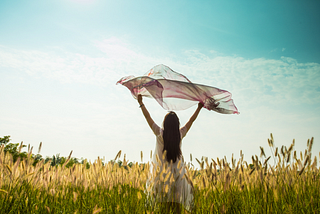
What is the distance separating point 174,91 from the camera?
4539 mm

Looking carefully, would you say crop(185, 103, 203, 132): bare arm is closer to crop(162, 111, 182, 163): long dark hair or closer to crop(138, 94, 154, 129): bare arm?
crop(162, 111, 182, 163): long dark hair

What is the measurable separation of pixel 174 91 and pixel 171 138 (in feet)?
4.09

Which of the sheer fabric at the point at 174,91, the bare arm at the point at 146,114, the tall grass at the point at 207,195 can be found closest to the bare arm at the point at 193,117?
the sheer fabric at the point at 174,91

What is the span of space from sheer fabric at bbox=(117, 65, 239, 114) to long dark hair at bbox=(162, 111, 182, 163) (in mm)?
826

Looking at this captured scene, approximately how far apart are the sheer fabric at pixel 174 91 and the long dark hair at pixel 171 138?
83cm

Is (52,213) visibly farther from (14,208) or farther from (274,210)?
(274,210)

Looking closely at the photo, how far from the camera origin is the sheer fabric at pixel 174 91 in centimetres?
435

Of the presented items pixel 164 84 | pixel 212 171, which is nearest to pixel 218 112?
pixel 164 84

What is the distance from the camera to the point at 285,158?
106 inches

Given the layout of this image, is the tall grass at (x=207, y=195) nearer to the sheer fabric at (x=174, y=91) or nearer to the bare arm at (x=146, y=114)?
the bare arm at (x=146, y=114)

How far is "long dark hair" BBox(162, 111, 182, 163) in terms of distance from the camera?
11.9ft

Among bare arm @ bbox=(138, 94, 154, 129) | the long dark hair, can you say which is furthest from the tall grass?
bare arm @ bbox=(138, 94, 154, 129)

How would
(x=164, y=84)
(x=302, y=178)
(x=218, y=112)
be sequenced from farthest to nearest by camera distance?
(x=218, y=112) → (x=164, y=84) → (x=302, y=178)

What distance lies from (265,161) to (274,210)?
1.86 feet
